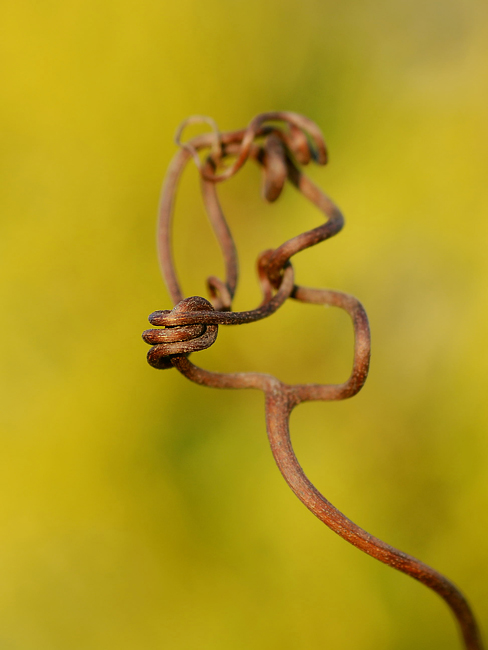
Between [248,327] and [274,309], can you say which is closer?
[274,309]

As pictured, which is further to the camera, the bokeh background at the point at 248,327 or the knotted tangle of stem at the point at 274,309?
the bokeh background at the point at 248,327

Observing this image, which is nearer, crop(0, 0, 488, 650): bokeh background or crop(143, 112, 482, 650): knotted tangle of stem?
crop(143, 112, 482, 650): knotted tangle of stem

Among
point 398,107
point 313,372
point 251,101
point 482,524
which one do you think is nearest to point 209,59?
point 251,101

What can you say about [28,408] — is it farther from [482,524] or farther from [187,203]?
[482,524]
